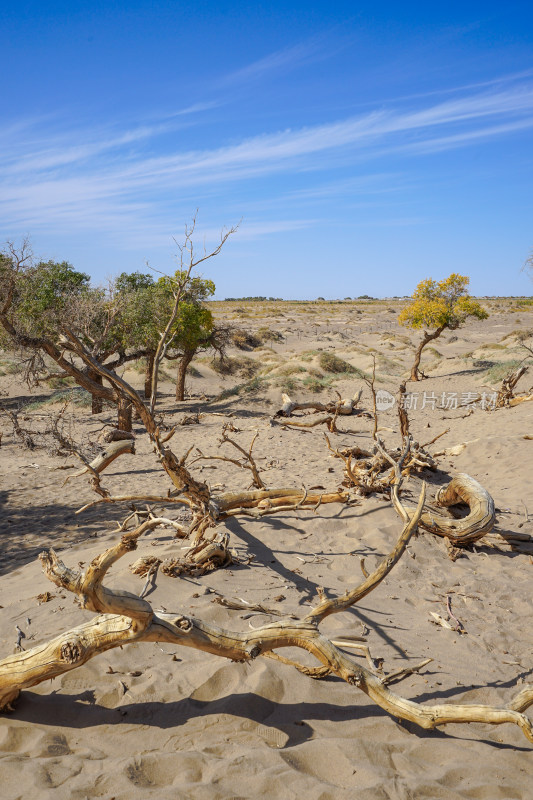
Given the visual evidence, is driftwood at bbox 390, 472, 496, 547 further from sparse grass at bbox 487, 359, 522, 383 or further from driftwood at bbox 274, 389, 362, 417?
sparse grass at bbox 487, 359, 522, 383

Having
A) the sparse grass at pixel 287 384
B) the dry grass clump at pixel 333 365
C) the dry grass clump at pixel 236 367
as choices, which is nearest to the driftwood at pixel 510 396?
the sparse grass at pixel 287 384

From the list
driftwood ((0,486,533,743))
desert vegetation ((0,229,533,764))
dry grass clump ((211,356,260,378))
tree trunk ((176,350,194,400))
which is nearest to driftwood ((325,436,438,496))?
desert vegetation ((0,229,533,764))

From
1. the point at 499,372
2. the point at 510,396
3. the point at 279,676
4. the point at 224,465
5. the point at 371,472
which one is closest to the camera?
the point at 279,676

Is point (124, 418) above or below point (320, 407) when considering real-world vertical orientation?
above

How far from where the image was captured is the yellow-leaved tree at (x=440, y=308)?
20703mm

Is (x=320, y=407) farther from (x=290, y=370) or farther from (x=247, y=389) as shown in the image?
(x=290, y=370)

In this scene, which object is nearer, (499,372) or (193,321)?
(193,321)

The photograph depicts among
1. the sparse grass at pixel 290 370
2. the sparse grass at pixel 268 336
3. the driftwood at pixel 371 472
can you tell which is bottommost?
the driftwood at pixel 371 472

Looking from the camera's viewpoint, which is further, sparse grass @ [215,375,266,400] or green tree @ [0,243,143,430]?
sparse grass @ [215,375,266,400]

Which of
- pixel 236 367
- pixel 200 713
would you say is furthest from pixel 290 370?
pixel 200 713

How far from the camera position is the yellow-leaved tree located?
2070 cm

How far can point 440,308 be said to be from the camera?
20.6 metres

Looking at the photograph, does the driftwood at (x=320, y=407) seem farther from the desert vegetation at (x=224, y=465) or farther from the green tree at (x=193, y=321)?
the green tree at (x=193, y=321)

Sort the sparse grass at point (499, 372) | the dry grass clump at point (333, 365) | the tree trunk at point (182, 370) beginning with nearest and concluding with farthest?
the tree trunk at point (182, 370)
the sparse grass at point (499, 372)
the dry grass clump at point (333, 365)
